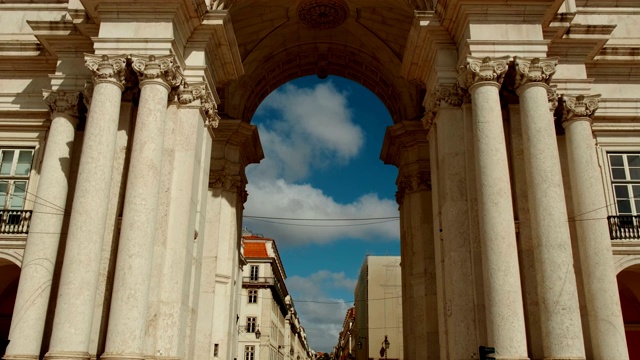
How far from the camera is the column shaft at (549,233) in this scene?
14125 millimetres

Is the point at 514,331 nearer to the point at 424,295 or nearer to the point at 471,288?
Answer: the point at 471,288

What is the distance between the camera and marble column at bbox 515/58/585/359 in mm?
14148

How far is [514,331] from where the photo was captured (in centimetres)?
1391

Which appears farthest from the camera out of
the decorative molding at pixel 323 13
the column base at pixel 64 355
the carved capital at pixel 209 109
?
the decorative molding at pixel 323 13

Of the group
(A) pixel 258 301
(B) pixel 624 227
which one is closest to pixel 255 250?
(A) pixel 258 301

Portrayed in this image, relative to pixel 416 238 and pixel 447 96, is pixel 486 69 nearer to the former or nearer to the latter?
pixel 447 96

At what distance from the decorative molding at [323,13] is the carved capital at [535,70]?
11691 mm

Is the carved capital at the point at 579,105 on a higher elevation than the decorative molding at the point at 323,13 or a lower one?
lower

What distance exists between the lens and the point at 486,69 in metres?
16.2

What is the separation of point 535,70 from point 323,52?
14786 millimetres

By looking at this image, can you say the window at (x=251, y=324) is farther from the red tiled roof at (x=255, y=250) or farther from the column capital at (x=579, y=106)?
the column capital at (x=579, y=106)

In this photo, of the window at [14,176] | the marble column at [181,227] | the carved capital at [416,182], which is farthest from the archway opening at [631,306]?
the window at [14,176]

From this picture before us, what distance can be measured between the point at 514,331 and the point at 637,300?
32.4 feet

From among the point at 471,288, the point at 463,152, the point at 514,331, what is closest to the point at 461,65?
the point at 463,152
